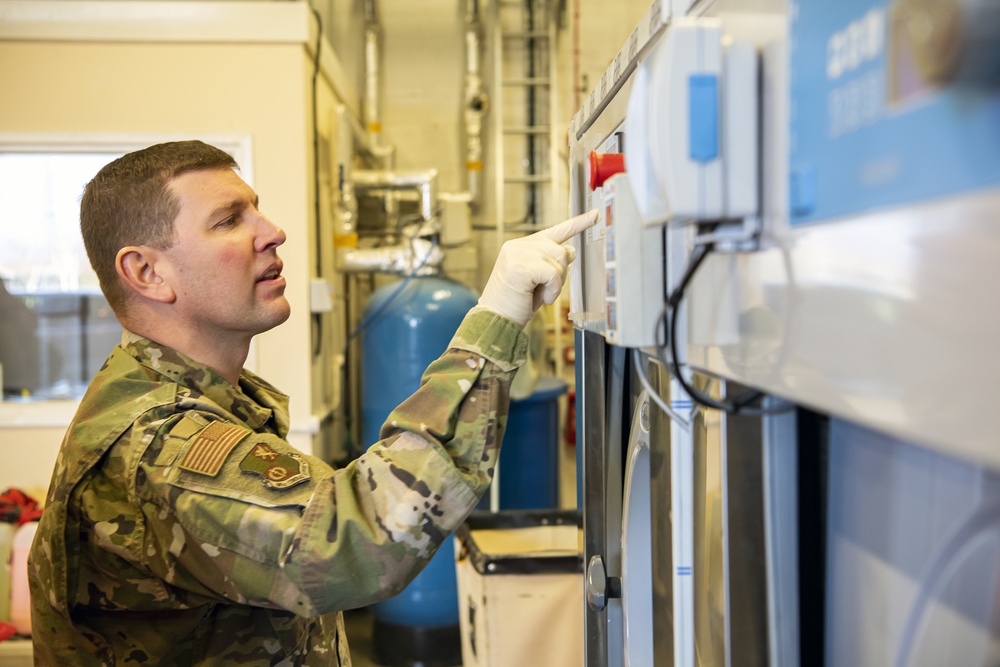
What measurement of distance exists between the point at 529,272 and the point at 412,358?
220 centimetres

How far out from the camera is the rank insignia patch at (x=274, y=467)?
901 mm

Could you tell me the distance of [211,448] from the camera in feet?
3.04

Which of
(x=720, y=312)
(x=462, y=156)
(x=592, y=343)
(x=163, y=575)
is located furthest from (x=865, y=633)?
(x=462, y=156)

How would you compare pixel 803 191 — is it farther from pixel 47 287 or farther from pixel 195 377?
pixel 47 287

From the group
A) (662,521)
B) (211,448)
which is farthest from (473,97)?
(662,521)

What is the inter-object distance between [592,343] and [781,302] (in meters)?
0.71

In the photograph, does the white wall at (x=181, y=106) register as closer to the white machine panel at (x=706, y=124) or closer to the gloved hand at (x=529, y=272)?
the gloved hand at (x=529, y=272)

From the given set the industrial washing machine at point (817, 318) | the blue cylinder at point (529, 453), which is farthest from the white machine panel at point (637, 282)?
the blue cylinder at point (529, 453)

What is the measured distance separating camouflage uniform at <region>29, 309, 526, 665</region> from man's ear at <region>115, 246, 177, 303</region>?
7 centimetres

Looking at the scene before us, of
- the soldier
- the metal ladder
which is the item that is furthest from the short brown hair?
the metal ladder

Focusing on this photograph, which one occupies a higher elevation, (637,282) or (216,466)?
(637,282)

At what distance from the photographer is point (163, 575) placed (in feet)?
3.21

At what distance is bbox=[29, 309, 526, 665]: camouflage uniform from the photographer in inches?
34.1

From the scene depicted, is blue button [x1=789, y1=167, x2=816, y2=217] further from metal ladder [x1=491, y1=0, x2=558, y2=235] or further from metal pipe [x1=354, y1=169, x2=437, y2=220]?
metal ladder [x1=491, y1=0, x2=558, y2=235]
